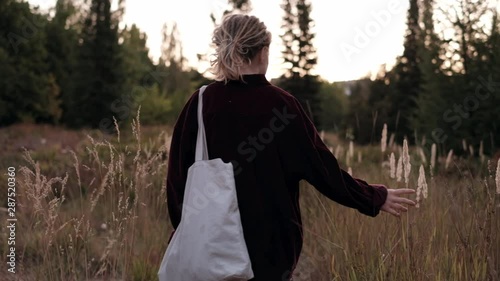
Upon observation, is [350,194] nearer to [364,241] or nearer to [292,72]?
[364,241]

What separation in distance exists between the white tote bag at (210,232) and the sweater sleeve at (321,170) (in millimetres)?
284

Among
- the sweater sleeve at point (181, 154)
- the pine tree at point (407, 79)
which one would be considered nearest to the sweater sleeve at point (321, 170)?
the sweater sleeve at point (181, 154)

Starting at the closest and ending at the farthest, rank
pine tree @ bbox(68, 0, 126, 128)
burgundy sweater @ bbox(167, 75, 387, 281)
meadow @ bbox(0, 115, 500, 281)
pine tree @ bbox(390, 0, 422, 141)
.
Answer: burgundy sweater @ bbox(167, 75, 387, 281)
meadow @ bbox(0, 115, 500, 281)
pine tree @ bbox(390, 0, 422, 141)
pine tree @ bbox(68, 0, 126, 128)

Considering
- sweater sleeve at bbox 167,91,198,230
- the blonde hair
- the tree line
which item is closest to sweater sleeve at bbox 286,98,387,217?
the blonde hair

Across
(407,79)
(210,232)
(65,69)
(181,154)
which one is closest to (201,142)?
(181,154)

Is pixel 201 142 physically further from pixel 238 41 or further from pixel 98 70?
pixel 98 70

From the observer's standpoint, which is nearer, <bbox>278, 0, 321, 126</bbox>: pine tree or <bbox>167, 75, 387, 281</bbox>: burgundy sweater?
<bbox>167, 75, 387, 281</bbox>: burgundy sweater

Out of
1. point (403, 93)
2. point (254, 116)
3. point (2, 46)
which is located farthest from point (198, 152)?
point (2, 46)

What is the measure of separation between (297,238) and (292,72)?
88.4ft

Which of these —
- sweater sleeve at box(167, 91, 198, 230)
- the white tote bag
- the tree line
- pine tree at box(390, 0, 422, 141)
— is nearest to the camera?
the white tote bag

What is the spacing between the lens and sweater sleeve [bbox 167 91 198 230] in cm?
237

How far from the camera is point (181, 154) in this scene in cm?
238

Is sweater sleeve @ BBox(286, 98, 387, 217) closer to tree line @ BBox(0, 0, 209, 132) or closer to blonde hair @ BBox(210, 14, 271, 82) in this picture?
blonde hair @ BBox(210, 14, 271, 82)

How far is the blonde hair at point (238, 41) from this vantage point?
7.21 feet
